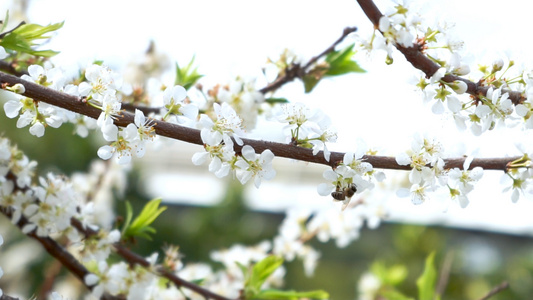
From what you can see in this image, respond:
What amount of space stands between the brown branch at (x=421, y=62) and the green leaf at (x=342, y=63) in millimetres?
426

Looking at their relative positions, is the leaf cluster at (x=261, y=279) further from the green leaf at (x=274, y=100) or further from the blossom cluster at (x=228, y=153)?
the blossom cluster at (x=228, y=153)

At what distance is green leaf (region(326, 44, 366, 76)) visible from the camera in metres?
1.18

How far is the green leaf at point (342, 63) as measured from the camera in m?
1.18

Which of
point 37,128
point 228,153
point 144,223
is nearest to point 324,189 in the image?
point 228,153

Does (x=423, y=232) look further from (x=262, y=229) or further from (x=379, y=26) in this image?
(x=379, y=26)

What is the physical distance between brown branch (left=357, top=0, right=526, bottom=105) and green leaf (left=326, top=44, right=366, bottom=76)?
0.43 meters

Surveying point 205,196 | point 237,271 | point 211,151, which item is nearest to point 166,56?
point 237,271

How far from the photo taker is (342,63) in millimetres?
1197

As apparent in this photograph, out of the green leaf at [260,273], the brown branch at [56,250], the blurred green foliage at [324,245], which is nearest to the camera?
the brown branch at [56,250]

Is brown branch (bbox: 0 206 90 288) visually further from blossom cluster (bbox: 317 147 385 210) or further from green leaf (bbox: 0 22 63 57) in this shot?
blossom cluster (bbox: 317 147 385 210)

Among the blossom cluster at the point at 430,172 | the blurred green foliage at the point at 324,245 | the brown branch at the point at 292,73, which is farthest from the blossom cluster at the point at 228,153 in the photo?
the blurred green foliage at the point at 324,245

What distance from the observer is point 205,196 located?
26.9 ft

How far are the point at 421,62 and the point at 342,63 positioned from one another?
1.55ft

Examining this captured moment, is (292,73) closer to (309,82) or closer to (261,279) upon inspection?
(309,82)
